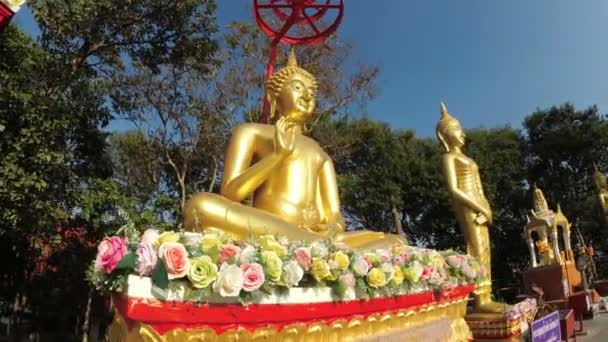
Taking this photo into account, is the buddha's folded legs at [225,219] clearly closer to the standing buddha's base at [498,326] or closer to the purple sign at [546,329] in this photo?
the purple sign at [546,329]

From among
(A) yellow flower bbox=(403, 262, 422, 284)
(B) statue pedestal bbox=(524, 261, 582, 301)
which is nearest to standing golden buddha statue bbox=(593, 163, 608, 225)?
(B) statue pedestal bbox=(524, 261, 582, 301)

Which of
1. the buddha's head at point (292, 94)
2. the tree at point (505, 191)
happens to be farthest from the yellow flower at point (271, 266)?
the tree at point (505, 191)

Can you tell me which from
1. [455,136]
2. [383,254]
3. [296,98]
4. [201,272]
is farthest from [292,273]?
[455,136]

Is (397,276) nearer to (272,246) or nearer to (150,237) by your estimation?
(272,246)

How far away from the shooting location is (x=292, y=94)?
507 centimetres

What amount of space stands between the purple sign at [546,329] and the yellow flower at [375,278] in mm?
2430

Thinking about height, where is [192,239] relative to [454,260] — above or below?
above

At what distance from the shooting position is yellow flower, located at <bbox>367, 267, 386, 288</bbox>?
329 cm

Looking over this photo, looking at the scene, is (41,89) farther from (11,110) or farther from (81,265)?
(81,265)

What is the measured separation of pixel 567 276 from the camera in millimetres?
14844

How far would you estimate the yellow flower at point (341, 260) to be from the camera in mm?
3032

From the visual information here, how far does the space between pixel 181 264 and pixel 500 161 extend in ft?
69.7

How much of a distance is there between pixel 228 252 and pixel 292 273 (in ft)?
1.24

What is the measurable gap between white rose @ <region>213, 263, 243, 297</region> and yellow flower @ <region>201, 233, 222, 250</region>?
16 centimetres
